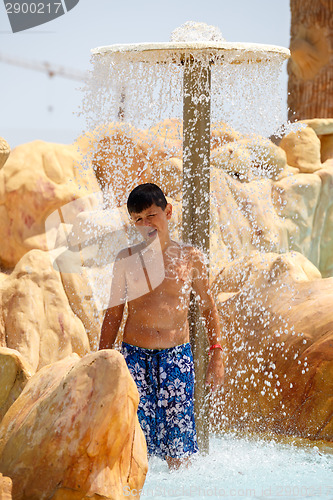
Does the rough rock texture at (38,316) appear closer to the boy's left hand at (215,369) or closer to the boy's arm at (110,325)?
the boy's arm at (110,325)

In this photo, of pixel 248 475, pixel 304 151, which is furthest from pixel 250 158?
pixel 248 475

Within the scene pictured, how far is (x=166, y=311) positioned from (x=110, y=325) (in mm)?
287

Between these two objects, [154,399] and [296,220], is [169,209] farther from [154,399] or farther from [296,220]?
[296,220]

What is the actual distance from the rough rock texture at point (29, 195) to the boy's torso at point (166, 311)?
3.49 metres

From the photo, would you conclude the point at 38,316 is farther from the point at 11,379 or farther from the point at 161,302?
the point at 161,302

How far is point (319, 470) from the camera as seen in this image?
362 centimetres

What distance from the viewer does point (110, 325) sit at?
329 cm

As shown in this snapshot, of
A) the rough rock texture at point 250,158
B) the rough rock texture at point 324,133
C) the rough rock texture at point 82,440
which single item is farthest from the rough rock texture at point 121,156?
the rough rock texture at point 82,440

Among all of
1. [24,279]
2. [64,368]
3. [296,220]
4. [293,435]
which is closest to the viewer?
[64,368]

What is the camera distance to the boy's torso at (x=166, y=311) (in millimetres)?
3279

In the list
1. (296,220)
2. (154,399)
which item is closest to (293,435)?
(154,399)

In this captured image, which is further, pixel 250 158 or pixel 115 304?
pixel 250 158

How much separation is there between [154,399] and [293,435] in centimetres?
138

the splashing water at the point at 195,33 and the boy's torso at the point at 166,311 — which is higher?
the splashing water at the point at 195,33
